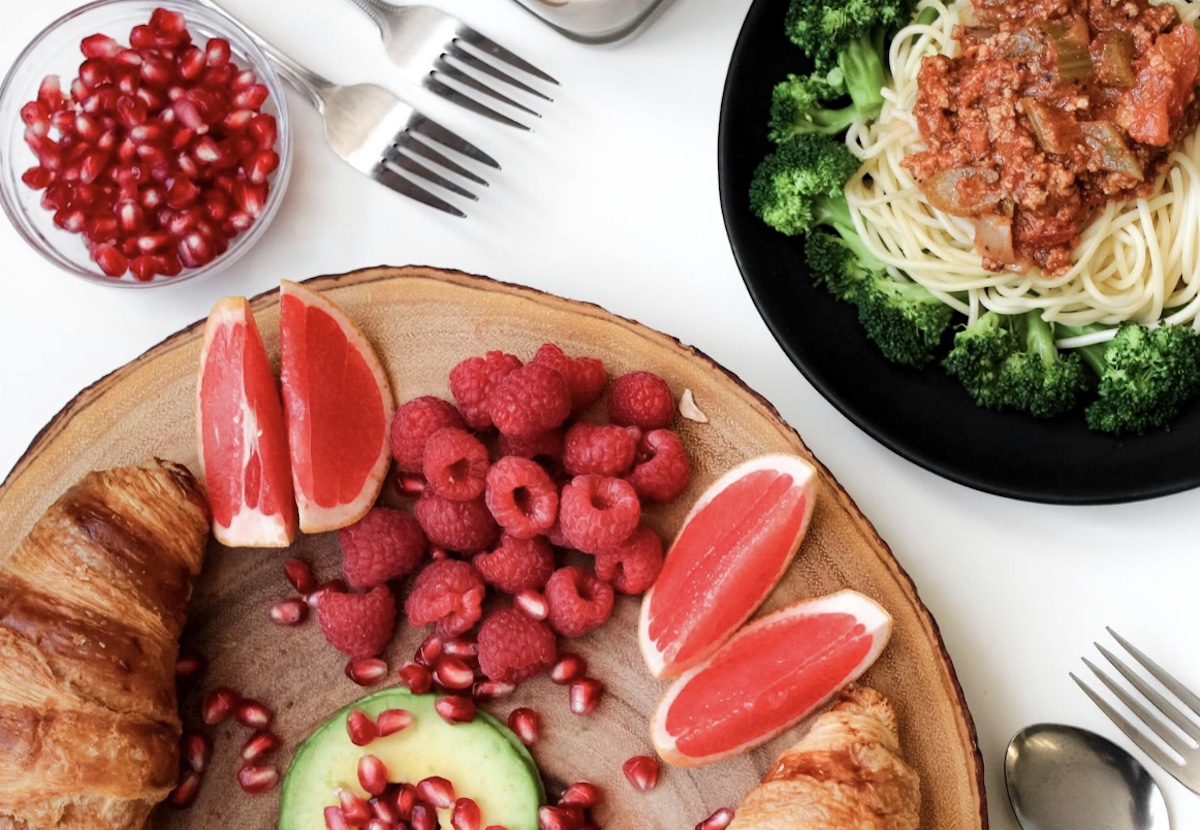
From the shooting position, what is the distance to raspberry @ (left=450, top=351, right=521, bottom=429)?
2881 millimetres

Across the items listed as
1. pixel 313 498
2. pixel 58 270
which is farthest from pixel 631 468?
pixel 58 270

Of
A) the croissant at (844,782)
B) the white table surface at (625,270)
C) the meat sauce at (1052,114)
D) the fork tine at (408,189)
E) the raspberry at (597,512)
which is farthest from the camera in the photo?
the fork tine at (408,189)

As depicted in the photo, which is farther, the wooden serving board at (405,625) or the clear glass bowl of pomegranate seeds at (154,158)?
the clear glass bowl of pomegranate seeds at (154,158)

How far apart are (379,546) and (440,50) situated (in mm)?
1540

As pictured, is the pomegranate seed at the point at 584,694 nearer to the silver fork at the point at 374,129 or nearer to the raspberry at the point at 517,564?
the raspberry at the point at 517,564

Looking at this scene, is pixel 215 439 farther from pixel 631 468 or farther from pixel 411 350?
pixel 631 468

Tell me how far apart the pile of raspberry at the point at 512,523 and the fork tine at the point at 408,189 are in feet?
1.91

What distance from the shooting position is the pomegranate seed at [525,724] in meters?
2.90

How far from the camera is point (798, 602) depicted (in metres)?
2.86

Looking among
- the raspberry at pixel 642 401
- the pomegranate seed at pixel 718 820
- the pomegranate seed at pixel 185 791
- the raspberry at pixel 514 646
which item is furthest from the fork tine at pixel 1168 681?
the pomegranate seed at pixel 185 791

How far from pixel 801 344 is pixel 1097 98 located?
0.99 m

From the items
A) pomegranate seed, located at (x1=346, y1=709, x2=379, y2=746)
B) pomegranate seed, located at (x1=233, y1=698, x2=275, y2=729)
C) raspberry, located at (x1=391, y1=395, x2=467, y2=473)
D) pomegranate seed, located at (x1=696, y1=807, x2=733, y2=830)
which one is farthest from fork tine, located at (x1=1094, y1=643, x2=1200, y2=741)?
pomegranate seed, located at (x1=233, y1=698, x2=275, y2=729)

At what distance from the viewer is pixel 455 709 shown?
2.88m

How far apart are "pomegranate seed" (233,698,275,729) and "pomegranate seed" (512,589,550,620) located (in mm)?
760
